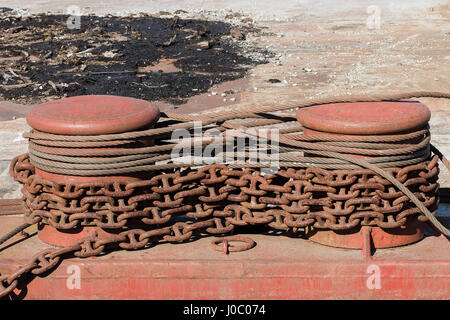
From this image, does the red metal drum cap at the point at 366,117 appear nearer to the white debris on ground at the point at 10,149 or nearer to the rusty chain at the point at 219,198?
the rusty chain at the point at 219,198

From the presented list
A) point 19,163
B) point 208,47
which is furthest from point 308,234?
point 208,47

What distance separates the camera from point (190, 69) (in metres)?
11.6

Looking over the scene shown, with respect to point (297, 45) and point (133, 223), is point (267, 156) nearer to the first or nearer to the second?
point (133, 223)

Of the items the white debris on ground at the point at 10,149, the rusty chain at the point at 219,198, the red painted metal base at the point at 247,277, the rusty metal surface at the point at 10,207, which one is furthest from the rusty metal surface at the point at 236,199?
the white debris on ground at the point at 10,149

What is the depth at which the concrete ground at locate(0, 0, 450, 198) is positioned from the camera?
359 inches

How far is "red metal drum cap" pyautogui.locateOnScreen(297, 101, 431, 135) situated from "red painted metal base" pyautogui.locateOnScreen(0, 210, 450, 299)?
0.47 meters

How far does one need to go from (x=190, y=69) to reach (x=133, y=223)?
28.4ft

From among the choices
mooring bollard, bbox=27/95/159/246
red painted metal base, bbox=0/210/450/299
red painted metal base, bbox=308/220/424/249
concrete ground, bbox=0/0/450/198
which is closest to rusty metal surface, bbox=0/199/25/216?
mooring bollard, bbox=27/95/159/246

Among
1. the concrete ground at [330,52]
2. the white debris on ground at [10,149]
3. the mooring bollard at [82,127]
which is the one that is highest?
the mooring bollard at [82,127]

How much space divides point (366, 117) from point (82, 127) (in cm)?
127

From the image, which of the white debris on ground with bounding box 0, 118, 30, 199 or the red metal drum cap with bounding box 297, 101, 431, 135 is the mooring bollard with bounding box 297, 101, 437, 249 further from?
the white debris on ground with bounding box 0, 118, 30, 199

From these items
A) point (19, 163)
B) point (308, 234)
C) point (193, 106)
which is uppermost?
point (19, 163)

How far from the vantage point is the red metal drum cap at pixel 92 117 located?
3002 mm
